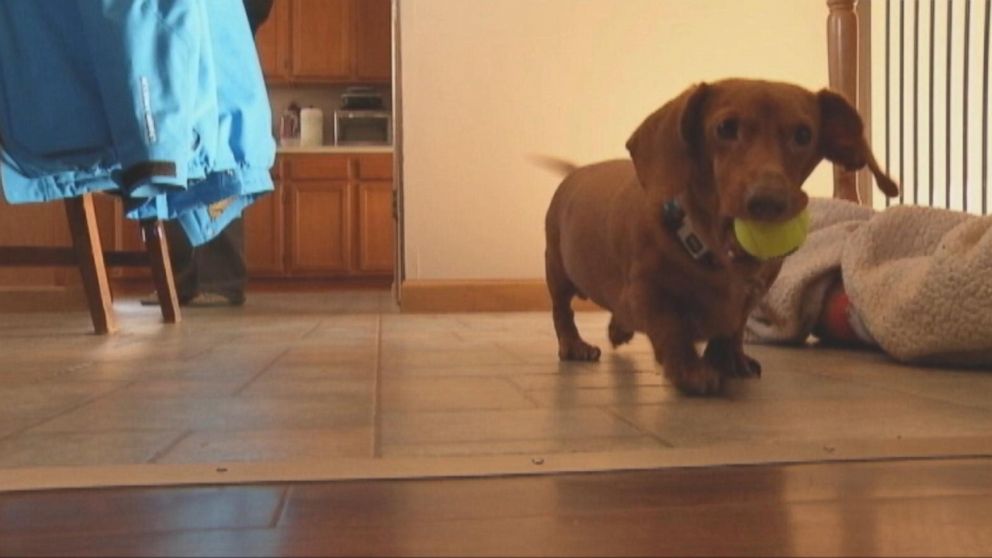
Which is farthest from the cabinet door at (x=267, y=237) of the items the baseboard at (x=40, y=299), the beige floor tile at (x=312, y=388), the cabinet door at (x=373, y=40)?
the beige floor tile at (x=312, y=388)

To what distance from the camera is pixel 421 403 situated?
122 centimetres

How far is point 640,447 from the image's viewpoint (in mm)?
934

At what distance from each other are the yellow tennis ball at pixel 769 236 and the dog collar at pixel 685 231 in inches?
3.0

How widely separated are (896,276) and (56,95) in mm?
1429

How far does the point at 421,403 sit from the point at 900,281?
0.85m

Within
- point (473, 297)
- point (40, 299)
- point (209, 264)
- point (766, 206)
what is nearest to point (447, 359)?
point (766, 206)

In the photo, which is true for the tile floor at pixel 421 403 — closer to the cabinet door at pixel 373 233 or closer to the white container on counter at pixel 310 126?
the cabinet door at pixel 373 233

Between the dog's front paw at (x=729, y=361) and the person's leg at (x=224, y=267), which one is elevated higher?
the dog's front paw at (x=729, y=361)

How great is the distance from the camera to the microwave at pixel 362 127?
6238mm

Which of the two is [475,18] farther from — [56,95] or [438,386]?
[438,386]

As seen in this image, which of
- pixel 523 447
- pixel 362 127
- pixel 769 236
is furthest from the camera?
pixel 362 127

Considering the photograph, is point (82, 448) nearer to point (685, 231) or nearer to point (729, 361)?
point (685, 231)

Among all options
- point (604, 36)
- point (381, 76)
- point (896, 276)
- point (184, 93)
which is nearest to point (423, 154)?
point (604, 36)

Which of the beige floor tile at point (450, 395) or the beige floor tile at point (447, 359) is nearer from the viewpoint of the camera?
the beige floor tile at point (450, 395)
